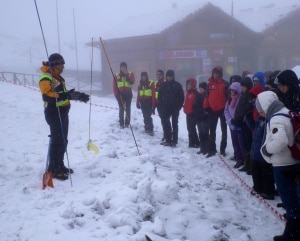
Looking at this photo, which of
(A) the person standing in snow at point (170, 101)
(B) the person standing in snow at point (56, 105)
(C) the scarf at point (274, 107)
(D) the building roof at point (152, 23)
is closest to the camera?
(C) the scarf at point (274, 107)

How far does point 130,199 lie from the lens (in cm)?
484

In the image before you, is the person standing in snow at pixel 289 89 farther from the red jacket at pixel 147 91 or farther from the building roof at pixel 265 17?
the building roof at pixel 265 17

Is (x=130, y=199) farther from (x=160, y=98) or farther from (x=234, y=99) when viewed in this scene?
(x=160, y=98)

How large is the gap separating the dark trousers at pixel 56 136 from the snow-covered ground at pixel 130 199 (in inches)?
14.8

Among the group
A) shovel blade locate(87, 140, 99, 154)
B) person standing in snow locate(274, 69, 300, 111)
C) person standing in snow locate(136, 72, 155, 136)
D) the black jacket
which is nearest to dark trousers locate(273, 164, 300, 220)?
person standing in snow locate(274, 69, 300, 111)

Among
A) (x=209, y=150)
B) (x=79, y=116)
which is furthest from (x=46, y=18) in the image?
(x=209, y=150)

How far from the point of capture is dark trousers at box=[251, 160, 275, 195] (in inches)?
222

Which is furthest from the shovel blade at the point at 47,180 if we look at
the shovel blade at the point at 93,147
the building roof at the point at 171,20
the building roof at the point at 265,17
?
the building roof at the point at 265,17

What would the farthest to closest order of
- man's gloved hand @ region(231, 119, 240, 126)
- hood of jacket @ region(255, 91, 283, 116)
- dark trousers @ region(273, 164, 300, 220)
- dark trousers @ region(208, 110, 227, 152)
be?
dark trousers @ region(208, 110, 227, 152) → man's gloved hand @ region(231, 119, 240, 126) → hood of jacket @ region(255, 91, 283, 116) → dark trousers @ region(273, 164, 300, 220)

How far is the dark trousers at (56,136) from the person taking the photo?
605cm

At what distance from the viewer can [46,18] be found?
9525 centimetres

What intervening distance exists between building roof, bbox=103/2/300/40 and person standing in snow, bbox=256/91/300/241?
2287 cm

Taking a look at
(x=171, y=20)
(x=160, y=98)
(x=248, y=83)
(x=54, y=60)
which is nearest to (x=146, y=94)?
(x=160, y=98)

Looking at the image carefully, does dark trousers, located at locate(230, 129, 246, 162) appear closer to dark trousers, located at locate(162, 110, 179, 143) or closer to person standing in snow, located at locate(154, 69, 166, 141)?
dark trousers, located at locate(162, 110, 179, 143)
